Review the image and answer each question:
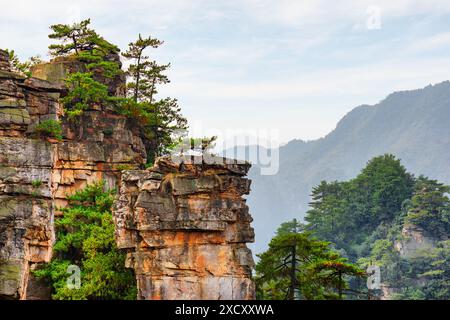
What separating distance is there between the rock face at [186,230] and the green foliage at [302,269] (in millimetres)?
793

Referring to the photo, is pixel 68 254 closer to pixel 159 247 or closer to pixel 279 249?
pixel 159 247

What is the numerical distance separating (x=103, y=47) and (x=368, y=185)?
1398 inches

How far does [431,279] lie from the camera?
5294cm

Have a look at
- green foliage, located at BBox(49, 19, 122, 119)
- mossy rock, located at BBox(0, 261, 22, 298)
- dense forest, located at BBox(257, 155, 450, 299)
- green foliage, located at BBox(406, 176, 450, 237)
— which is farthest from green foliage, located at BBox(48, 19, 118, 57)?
green foliage, located at BBox(406, 176, 450, 237)

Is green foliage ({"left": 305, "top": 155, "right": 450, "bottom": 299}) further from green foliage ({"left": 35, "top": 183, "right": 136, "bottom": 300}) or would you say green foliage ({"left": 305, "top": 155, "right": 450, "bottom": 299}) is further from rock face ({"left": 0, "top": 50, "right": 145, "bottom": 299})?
green foliage ({"left": 35, "top": 183, "right": 136, "bottom": 300})

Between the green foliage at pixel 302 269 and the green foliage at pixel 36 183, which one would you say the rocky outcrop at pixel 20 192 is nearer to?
the green foliage at pixel 36 183

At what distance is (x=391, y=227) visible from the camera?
6050 centimetres

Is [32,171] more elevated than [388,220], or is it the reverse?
[388,220]

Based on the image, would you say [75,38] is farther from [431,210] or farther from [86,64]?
[431,210]

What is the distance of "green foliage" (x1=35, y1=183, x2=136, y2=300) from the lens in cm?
2564

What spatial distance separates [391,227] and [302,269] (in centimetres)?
3594

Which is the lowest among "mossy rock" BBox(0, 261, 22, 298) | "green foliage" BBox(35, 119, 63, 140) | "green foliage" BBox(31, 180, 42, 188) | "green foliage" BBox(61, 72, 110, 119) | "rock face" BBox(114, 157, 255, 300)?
"mossy rock" BBox(0, 261, 22, 298)

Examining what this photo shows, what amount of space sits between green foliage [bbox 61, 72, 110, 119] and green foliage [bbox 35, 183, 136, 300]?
4.44 metres

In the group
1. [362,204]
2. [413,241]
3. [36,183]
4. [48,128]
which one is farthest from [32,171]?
[362,204]
